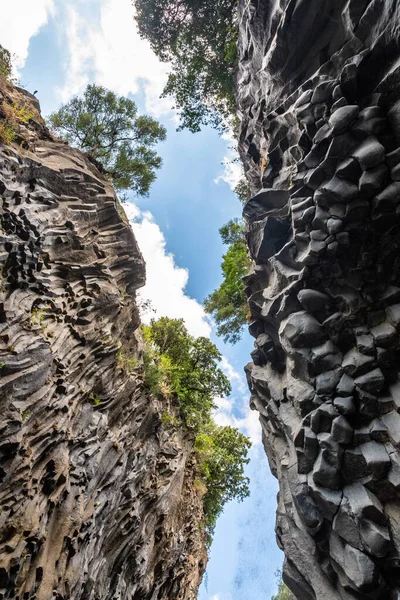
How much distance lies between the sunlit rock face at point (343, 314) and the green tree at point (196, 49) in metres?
11.7

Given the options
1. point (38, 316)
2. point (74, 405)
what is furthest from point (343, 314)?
point (38, 316)

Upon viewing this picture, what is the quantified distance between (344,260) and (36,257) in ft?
27.6

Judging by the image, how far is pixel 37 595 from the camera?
273 inches

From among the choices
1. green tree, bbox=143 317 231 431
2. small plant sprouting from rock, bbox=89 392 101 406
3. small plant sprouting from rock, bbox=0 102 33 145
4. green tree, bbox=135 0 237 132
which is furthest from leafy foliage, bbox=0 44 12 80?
green tree, bbox=143 317 231 431

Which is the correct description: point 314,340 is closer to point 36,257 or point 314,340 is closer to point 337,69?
point 337,69

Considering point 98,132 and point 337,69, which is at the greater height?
point 98,132

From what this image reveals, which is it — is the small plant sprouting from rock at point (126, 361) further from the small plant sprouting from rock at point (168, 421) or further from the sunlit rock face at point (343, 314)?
the sunlit rock face at point (343, 314)

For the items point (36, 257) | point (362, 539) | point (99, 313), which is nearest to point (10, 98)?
point (36, 257)

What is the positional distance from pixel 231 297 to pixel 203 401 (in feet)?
23.5

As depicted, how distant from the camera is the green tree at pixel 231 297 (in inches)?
847

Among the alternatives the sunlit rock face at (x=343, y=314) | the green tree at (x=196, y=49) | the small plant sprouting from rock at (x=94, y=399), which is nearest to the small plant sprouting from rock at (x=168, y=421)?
the small plant sprouting from rock at (x=94, y=399)

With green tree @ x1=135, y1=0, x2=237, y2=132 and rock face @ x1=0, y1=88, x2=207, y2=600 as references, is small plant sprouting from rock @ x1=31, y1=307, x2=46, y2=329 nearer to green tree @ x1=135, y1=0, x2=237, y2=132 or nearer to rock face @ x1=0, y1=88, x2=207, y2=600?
rock face @ x1=0, y1=88, x2=207, y2=600

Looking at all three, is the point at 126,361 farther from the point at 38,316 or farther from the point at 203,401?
the point at 203,401

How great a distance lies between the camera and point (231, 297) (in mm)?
22125
